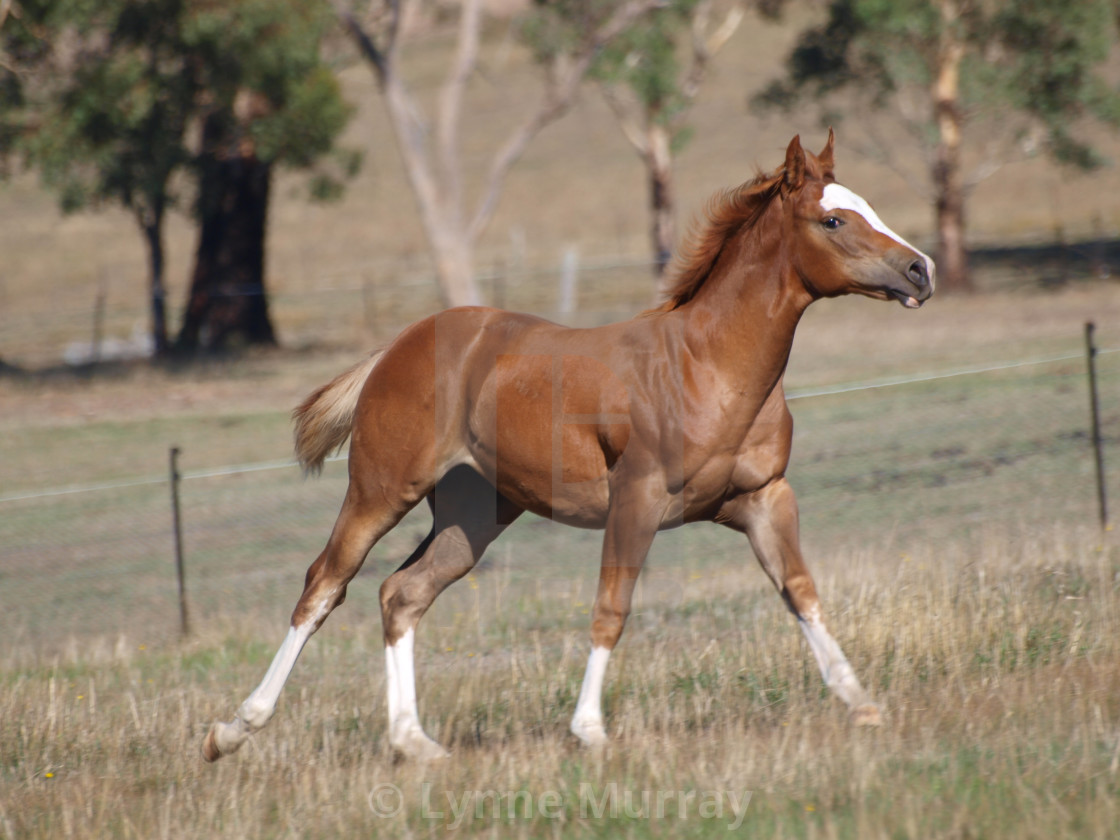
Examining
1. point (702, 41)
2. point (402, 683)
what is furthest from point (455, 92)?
point (402, 683)

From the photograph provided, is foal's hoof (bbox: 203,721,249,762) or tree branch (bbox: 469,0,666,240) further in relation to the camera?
tree branch (bbox: 469,0,666,240)

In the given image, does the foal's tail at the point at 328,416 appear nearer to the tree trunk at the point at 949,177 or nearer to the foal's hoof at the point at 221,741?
the foal's hoof at the point at 221,741

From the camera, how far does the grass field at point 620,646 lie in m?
3.98

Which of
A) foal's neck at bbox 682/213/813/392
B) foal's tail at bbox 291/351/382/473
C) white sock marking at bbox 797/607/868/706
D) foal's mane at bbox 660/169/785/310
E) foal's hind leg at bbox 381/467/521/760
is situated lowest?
white sock marking at bbox 797/607/868/706

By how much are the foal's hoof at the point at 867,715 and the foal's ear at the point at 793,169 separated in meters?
1.96

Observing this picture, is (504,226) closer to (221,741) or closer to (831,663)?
(221,741)

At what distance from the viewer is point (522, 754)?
4.52 meters

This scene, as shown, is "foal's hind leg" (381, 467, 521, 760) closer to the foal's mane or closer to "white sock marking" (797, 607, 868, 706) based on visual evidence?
the foal's mane

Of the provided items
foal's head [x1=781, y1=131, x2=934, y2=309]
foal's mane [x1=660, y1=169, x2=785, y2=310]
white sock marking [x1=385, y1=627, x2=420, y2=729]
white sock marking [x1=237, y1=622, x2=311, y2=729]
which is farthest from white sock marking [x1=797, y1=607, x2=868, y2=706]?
white sock marking [x1=237, y1=622, x2=311, y2=729]

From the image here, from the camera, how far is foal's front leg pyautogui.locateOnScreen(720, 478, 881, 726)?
4.71 metres

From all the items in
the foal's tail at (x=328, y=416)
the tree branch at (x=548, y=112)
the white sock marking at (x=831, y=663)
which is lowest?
the white sock marking at (x=831, y=663)

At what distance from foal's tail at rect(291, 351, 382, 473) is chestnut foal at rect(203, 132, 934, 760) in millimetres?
96

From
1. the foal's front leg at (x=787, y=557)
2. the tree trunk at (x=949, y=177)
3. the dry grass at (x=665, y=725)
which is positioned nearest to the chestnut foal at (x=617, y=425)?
the foal's front leg at (x=787, y=557)

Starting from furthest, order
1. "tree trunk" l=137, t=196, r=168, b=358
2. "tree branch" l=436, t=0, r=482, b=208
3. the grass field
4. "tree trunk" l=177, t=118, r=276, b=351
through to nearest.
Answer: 1. "tree trunk" l=177, t=118, r=276, b=351
2. "tree trunk" l=137, t=196, r=168, b=358
3. "tree branch" l=436, t=0, r=482, b=208
4. the grass field
